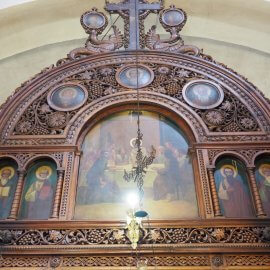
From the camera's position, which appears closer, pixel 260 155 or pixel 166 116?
pixel 260 155

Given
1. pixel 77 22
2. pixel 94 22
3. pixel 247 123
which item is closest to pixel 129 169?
pixel 247 123

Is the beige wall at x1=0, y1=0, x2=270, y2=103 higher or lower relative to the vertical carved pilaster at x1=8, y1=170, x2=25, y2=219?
higher

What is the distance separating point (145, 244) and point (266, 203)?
1661 mm

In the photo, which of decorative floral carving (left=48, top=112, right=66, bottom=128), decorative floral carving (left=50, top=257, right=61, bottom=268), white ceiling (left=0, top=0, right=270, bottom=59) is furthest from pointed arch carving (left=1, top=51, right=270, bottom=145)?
white ceiling (left=0, top=0, right=270, bottom=59)

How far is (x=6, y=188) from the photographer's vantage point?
5.49 m

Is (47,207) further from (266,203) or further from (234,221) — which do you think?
(266,203)

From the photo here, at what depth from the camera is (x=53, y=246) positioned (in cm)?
472

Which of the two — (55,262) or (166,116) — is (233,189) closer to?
(166,116)

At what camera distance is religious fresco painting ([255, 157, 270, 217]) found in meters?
5.25

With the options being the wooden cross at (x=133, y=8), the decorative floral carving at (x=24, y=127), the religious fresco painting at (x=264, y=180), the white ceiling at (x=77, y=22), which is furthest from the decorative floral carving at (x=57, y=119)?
the white ceiling at (x=77, y=22)

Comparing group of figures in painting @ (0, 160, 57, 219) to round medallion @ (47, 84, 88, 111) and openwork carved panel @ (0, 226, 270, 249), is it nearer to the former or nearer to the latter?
openwork carved panel @ (0, 226, 270, 249)

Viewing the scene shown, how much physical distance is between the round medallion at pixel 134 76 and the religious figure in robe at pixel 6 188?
219 cm

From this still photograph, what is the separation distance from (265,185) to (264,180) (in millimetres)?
78

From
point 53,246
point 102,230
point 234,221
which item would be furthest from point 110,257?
point 234,221
